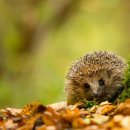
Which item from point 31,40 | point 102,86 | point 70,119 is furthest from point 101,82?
point 31,40

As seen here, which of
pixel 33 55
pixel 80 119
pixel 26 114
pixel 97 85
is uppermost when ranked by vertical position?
pixel 33 55

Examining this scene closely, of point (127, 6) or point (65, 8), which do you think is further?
point (127, 6)

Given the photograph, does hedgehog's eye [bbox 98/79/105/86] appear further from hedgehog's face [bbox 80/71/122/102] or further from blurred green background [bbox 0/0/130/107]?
blurred green background [bbox 0/0/130/107]

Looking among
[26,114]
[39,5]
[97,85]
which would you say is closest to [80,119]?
[26,114]

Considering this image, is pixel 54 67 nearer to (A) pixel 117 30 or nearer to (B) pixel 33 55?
(B) pixel 33 55

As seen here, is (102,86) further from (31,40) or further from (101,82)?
(31,40)

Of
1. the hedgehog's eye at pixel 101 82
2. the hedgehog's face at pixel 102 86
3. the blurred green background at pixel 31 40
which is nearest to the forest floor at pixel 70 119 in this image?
the hedgehog's face at pixel 102 86

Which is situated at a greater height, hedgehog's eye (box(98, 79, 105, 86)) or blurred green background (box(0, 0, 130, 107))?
blurred green background (box(0, 0, 130, 107))

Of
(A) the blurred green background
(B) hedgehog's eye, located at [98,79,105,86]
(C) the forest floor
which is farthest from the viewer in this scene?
(A) the blurred green background

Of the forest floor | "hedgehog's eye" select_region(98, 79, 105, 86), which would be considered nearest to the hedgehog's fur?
"hedgehog's eye" select_region(98, 79, 105, 86)
